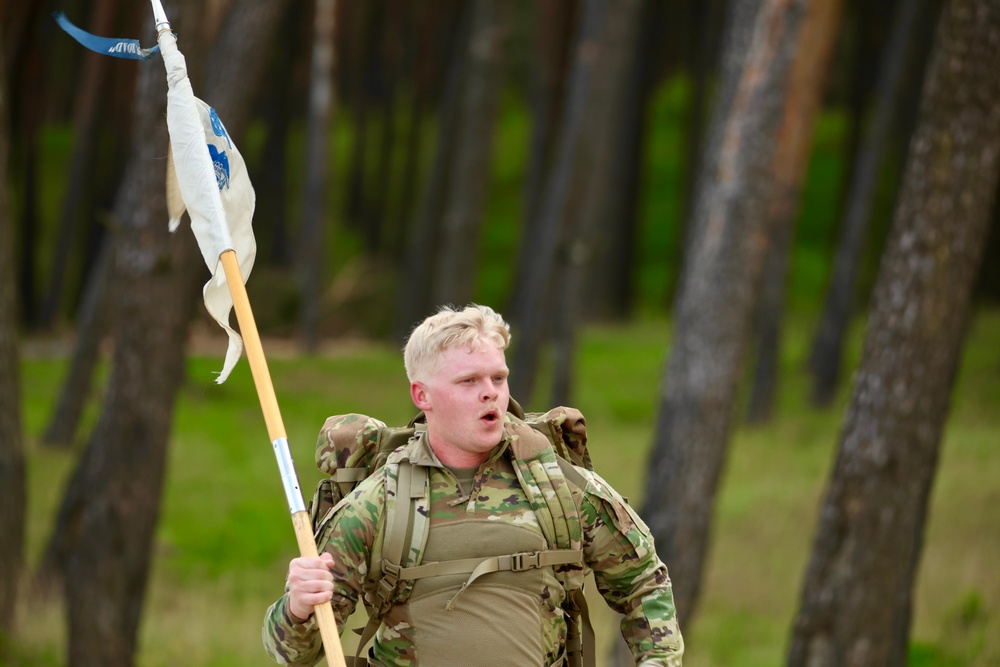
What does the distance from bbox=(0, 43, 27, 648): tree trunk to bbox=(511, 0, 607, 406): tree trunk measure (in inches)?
334

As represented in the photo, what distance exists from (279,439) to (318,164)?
1987 cm

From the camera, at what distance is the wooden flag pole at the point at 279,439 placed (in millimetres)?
2844

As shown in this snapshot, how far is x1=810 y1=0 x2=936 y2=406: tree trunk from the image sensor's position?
1689 centimetres

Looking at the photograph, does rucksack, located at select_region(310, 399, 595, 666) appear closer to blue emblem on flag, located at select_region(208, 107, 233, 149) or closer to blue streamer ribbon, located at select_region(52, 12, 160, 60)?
blue emblem on flag, located at select_region(208, 107, 233, 149)

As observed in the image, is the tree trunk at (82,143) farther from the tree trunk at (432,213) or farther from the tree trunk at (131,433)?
the tree trunk at (131,433)

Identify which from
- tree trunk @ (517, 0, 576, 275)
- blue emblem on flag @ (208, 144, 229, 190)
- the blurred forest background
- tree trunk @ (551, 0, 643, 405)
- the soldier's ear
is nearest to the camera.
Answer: the soldier's ear

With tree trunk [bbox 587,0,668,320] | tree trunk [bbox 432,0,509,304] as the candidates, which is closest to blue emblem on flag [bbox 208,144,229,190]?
tree trunk [bbox 432,0,509,304]

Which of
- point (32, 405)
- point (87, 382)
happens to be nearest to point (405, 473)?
point (87, 382)

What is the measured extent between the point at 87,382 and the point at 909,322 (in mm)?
9991

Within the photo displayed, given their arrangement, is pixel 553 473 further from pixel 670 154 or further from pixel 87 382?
pixel 670 154

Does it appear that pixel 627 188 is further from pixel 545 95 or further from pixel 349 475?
pixel 349 475

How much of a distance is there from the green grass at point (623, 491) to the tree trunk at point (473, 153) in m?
1.86

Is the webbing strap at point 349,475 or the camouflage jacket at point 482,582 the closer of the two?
the camouflage jacket at point 482,582

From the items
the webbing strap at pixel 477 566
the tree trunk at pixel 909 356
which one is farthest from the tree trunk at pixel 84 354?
the webbing strap at pixel 477 566
